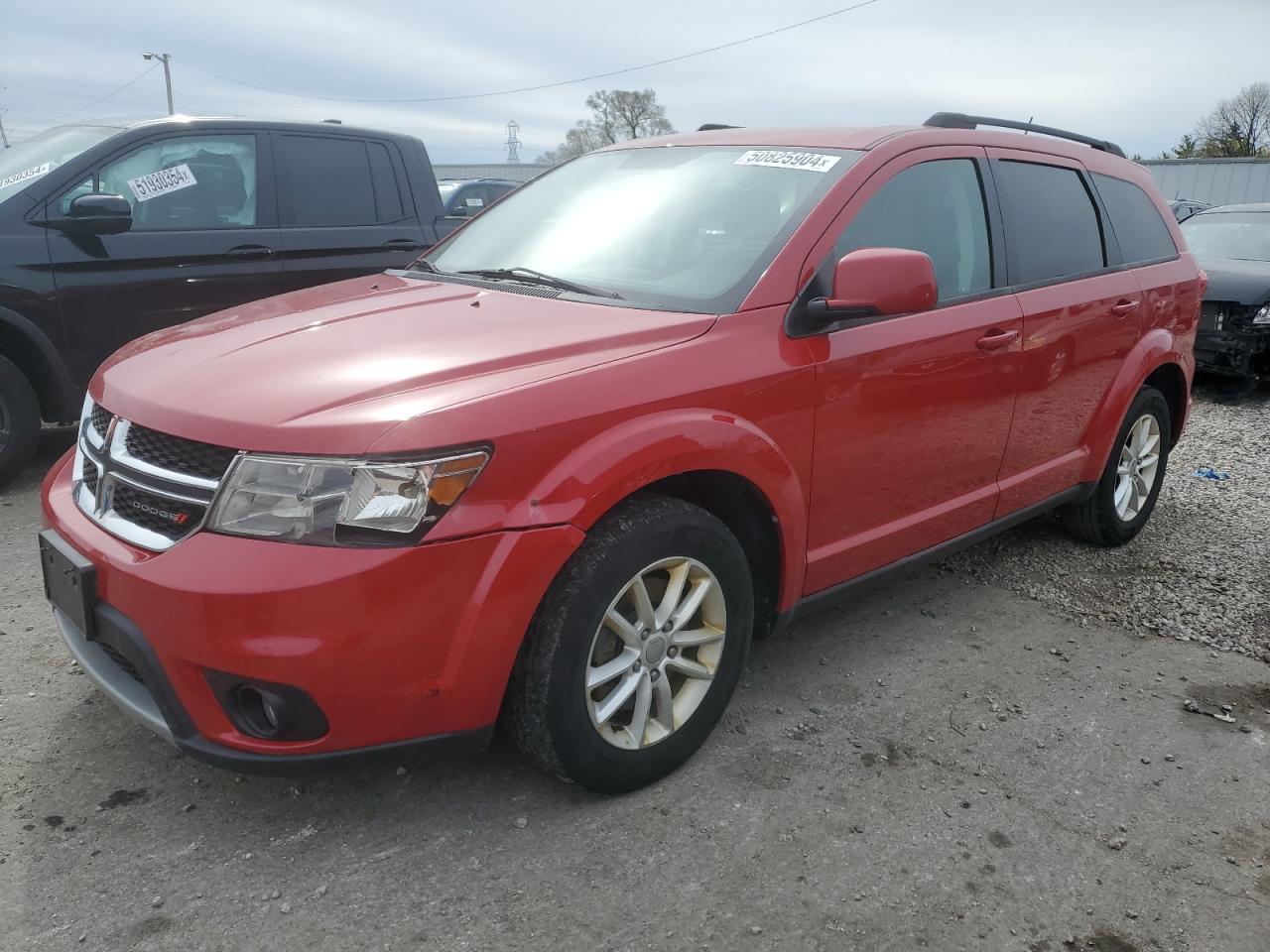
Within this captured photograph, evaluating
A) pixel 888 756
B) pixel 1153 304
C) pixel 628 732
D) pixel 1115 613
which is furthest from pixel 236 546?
pixel 1153 304

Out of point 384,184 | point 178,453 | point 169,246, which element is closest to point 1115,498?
point 178,453

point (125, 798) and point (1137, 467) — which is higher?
point (1137, 467)

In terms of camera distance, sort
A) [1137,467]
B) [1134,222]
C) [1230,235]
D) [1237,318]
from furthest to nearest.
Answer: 1. [1230,235]
2. [1237,318]
3. [1137,467]
4. [1134,222]

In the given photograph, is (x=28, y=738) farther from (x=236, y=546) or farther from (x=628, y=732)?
(x=628, y=732)

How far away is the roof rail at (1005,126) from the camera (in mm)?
3691

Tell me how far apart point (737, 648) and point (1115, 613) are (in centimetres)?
200

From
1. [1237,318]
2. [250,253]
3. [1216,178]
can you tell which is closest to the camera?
[250,253]

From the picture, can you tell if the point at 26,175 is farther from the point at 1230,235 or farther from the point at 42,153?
the point at 1230,235

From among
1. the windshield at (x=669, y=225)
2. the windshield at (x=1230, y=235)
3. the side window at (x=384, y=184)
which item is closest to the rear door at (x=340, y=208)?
the side window at (x=384, y=184)

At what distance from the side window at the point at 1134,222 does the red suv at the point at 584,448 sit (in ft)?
1.43

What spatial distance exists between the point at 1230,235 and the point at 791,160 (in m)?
8.24

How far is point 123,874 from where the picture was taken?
226 cm

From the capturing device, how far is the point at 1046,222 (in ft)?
12.6

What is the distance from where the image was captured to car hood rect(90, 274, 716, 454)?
84.2 inches
